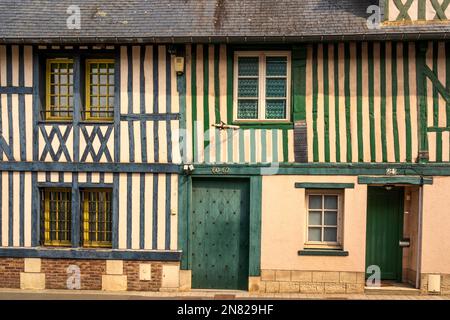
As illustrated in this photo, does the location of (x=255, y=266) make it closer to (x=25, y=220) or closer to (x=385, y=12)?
(x=25, y=220)

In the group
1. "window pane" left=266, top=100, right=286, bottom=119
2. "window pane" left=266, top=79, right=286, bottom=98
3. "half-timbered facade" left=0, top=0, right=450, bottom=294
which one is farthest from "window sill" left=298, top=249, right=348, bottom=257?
"window pane" left=266, top=79, right=286, bottom=98

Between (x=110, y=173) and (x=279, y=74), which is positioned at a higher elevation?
(x=279, y=74)

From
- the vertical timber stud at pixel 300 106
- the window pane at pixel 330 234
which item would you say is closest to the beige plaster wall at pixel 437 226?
the window pane at pixel 330 234

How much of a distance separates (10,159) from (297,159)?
207 inches

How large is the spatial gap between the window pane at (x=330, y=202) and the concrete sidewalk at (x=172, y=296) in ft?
5.14

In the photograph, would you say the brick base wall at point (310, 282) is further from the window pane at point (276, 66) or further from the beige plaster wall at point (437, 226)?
the window pane at point (276, 66)

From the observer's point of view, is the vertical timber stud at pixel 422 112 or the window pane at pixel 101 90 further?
the window pane at pixel 101 90

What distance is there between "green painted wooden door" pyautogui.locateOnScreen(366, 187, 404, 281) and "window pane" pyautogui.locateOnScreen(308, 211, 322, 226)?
0.92 metres

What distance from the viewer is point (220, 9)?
26.8 feet

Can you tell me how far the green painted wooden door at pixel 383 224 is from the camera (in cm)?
796

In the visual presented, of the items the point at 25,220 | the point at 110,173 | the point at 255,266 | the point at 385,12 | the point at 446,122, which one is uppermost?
the point at 385,12

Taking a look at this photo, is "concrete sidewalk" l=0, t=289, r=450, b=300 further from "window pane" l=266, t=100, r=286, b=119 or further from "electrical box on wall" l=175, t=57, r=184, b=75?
"electrical box on wall" l=175, t=57, r=184, b=75

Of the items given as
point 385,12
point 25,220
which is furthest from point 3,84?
point 385,12

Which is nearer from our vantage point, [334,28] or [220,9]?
[334,28]
